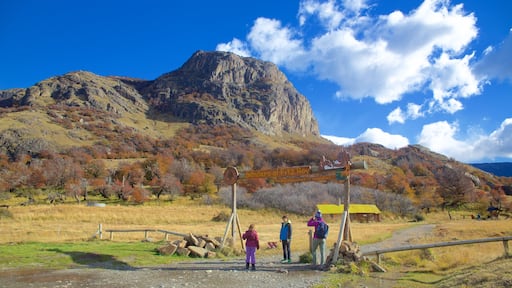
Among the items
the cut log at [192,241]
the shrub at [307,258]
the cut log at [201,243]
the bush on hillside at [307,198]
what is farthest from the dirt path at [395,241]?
the bush on hillside at [307,198]

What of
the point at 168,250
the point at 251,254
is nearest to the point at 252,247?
the point at 251,254

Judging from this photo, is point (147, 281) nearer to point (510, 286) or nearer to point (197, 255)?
point (197, 255)

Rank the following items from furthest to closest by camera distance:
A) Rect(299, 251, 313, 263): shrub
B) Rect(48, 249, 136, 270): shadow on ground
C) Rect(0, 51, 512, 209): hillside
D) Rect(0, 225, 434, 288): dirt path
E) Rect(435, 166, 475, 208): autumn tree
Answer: Rect(0, 51, 512, 209): hillside, Rect(435, 166, 475, 208): autumn tree, Rect(299, 251, 313, 263): shrub, Rect(48, 249, 136, 270): shadow on ground, Rect(0, 225, 434, 288): dirt path

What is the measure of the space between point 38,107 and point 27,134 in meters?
62.2

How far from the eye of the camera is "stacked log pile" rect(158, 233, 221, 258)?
16.8 m

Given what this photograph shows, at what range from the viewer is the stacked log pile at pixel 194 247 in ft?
55.2

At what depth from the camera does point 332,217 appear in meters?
50.9

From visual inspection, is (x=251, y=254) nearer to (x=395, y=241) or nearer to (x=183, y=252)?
(x=183, y=252)

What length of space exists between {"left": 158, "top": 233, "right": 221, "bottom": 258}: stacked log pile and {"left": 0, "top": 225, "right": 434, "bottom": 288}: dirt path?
2225mm

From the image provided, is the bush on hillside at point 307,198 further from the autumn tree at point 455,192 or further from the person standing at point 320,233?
the person standing at point 320,233

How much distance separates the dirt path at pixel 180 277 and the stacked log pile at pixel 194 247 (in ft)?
7.30

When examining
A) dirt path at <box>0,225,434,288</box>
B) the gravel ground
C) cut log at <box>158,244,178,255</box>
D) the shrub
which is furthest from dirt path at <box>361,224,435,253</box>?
cut log at <box>158,244,178,255</box>

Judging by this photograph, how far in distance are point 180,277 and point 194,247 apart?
16.3ft

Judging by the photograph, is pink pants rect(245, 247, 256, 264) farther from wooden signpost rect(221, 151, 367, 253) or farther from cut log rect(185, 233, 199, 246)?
cut log rect(185, 233, 199, 246)
